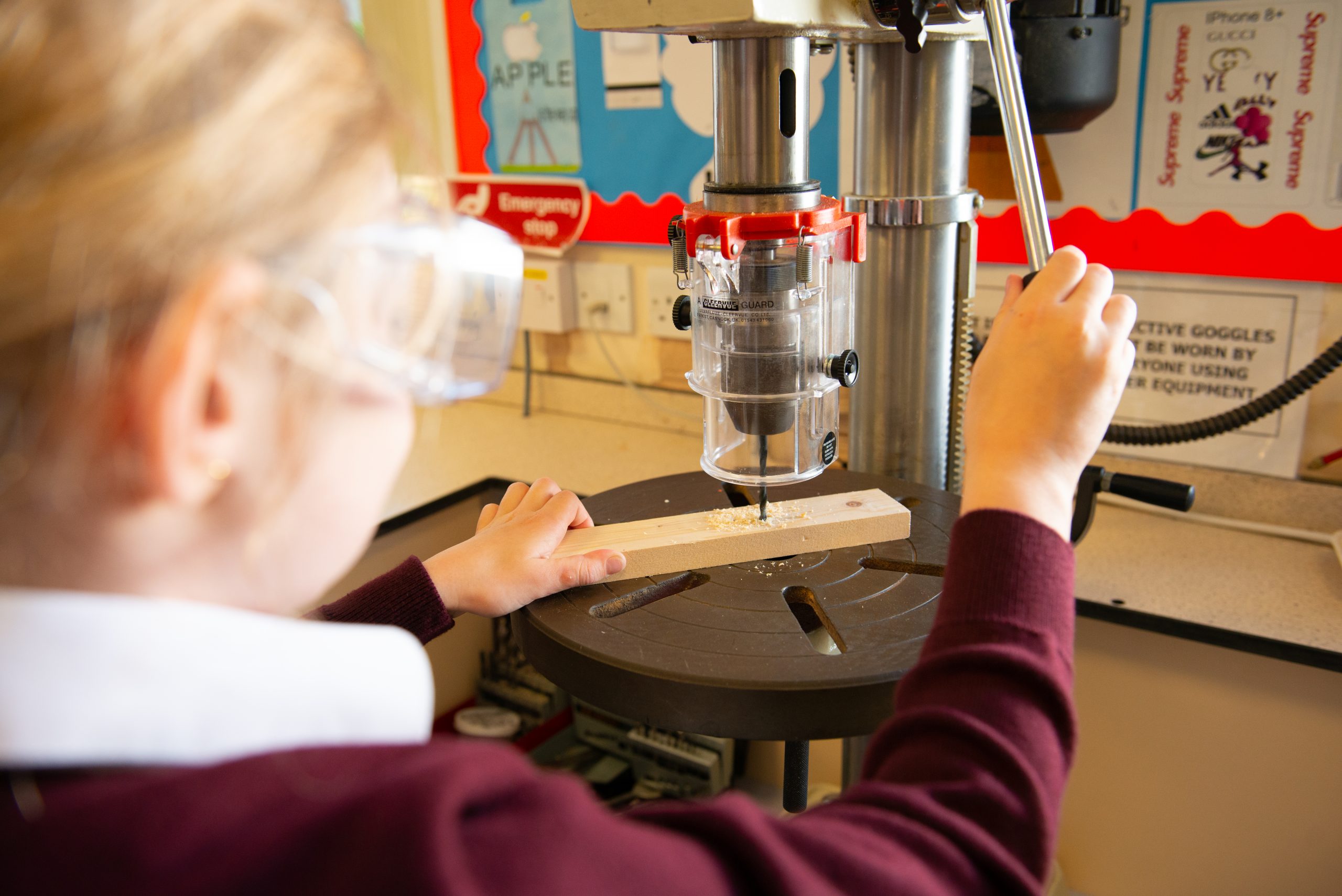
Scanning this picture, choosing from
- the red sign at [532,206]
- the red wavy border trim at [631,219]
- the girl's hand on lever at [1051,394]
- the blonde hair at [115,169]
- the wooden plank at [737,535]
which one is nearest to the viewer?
the blonde hair at [115,169]

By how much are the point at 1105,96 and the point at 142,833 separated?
44.7 inches

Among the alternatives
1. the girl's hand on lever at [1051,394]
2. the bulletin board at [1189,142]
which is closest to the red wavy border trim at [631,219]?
the bulletin board at [1189,142]

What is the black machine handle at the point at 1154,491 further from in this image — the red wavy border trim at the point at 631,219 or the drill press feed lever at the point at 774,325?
the red wavy border trim at the point at 631,219

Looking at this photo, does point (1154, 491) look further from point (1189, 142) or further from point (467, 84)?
point (467, 84)

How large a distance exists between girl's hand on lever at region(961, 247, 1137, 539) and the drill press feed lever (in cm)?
15

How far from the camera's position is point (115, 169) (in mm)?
373

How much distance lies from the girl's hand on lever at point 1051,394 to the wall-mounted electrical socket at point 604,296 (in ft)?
3.66

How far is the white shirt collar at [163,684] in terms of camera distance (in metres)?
0.40

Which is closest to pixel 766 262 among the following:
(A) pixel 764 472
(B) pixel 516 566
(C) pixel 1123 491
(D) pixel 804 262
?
(D) pixel 804 262

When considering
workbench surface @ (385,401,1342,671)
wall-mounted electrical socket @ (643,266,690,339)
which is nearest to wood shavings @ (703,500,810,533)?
workbench surface @ (385,401,1342,671)

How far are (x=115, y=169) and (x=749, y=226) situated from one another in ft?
1.42

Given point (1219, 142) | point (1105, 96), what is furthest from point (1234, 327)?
point (1105, 96)

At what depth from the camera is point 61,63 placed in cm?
37

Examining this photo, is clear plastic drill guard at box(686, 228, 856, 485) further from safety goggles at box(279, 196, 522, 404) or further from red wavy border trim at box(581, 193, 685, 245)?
red wavy border trim at box(581, 193, 685, 245)
